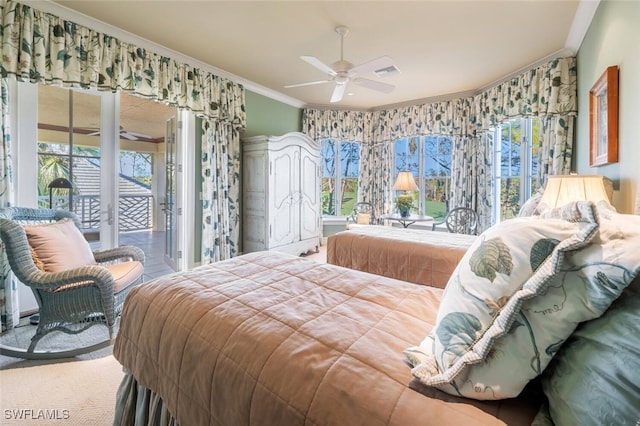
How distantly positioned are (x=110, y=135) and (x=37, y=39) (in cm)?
92

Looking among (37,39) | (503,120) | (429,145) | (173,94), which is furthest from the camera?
(429,145)

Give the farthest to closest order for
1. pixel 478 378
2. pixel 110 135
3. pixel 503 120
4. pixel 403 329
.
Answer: pixel 503 120 → pixel 110 135 → pixel 403 329 → pixel 478 378

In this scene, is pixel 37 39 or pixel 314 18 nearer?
pixel 37 39

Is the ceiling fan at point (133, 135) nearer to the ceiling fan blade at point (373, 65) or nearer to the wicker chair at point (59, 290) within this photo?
the wicker chair at point (59, 290)

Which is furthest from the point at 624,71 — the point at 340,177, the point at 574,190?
the point at 340,177

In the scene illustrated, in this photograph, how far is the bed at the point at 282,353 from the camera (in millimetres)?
751

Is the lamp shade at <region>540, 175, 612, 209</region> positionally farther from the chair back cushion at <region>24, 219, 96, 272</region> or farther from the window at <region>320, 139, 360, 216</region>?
the window at <region>320, 139, 360, 216</region>

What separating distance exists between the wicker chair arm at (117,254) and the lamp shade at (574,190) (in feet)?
11.5

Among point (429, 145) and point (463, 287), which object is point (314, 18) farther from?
point (429, 145)

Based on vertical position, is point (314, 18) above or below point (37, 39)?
above

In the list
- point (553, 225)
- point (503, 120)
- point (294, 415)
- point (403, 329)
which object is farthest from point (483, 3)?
point (294, 415)

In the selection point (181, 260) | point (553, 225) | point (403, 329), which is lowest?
point (181, 260)

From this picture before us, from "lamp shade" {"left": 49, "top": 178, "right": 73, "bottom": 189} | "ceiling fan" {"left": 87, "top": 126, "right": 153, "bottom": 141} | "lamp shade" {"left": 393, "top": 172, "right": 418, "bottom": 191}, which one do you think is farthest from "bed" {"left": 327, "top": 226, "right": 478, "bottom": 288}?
"ceiling fan" {"left": 87, "top": 126, "right": 153, "bottom": 141}

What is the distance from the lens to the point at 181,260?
12.9 feet
